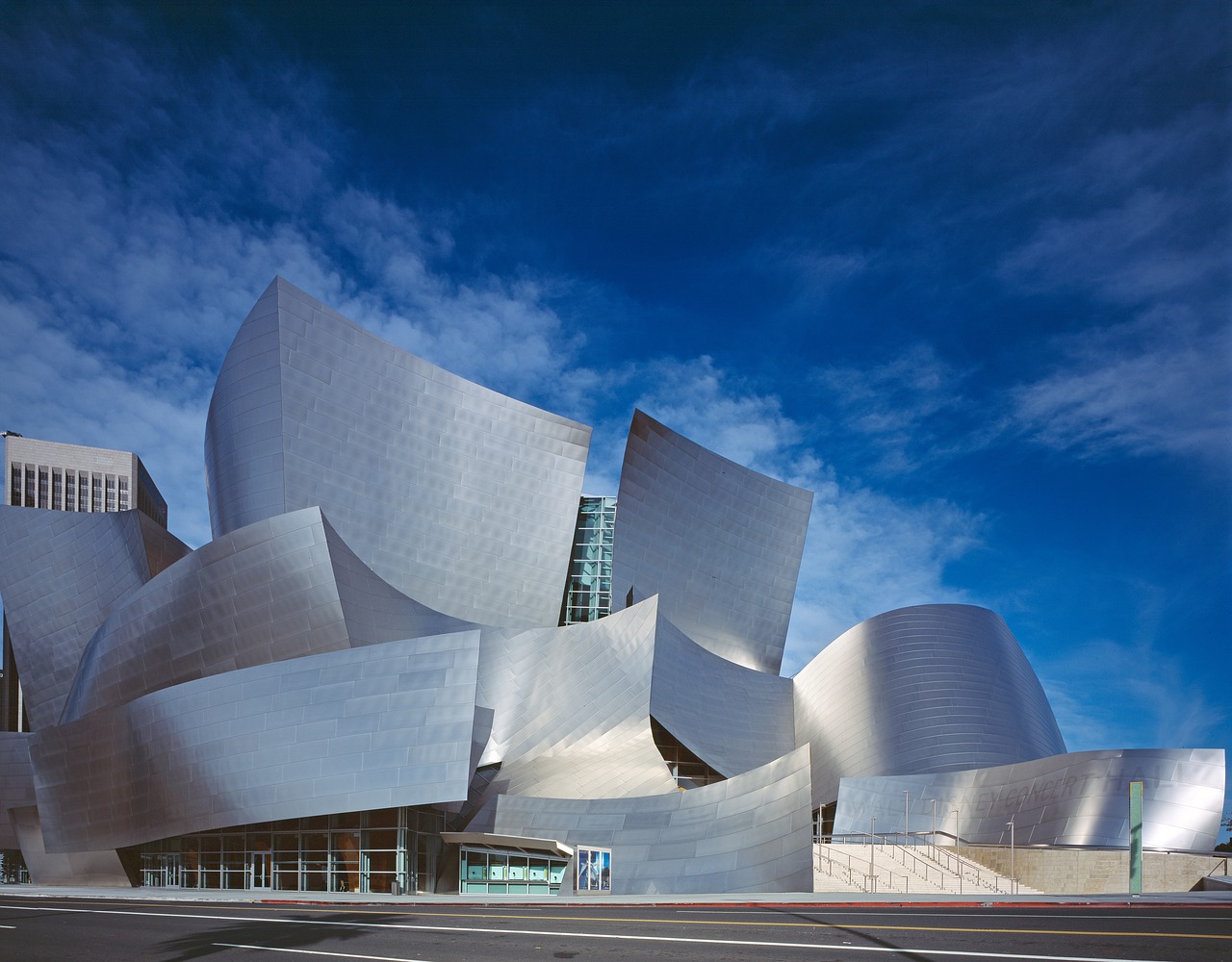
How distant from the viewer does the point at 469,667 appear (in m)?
21.2

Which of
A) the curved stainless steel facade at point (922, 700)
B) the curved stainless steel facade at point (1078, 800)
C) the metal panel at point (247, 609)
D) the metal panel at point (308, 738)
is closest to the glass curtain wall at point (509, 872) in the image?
the metal panel at point (308, 738)

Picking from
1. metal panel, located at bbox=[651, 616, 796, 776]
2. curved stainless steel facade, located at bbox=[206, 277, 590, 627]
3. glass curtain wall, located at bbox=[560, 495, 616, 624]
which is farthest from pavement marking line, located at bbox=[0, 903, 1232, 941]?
glass curtain wall, located at bbox=[560, 495, 616, 624]

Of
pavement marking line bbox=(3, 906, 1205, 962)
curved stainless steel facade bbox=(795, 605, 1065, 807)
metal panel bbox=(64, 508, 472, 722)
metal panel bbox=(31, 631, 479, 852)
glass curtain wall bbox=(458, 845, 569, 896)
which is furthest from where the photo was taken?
curved stainless steel facade bbox=(795, 605, 1065, 807)

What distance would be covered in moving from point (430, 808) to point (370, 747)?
3.26m

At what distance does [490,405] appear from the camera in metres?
35.5

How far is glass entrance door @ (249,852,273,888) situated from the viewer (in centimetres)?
2250

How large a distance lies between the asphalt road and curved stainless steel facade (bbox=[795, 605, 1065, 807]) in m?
19.8

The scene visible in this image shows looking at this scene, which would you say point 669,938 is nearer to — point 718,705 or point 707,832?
point 707,832

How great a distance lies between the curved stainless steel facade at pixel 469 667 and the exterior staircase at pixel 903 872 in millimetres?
2307

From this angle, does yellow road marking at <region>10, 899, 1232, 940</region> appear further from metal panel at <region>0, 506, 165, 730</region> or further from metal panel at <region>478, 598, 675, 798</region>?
metal panel at <region>0, 506, 165, 730</region>

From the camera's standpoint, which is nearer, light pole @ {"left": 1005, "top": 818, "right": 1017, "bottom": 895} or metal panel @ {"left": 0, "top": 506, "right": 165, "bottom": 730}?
light pole @ {"left": 1005, "top": 818, "right": 1017, "bottom": 895}

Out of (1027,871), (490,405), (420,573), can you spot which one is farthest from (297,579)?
(1027,871)

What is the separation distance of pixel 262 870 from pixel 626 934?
16.0m

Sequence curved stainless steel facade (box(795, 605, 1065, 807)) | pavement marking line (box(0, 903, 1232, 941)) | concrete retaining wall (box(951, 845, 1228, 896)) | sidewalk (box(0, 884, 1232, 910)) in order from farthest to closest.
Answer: curved stainless steel facade (box(795, 605, 1065, 807))
concrete retaining wall (box(951, 845, 1228, 896))
sidewalk (box(0, 884, 1232, 910))
pavement marking line (box(0, 903, 1232, 941))
